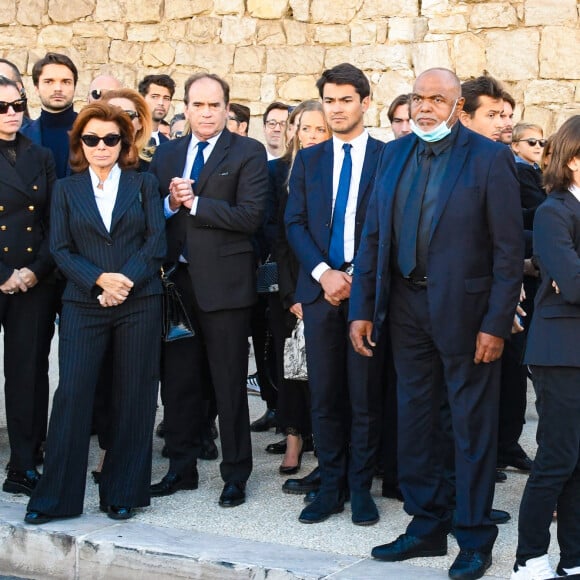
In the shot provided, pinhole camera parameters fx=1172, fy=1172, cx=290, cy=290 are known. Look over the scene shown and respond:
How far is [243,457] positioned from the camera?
582 centimetres

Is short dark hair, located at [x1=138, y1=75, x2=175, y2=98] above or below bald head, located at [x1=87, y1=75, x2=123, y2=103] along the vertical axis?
above

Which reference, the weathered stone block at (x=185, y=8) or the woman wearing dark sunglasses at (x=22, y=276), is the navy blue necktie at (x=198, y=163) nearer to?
the woman wearing dark sunglasses at (x=22, y=276)

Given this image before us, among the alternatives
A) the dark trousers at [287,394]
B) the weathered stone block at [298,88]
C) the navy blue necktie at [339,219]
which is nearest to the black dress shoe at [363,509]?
the dark trousers at [287,394]

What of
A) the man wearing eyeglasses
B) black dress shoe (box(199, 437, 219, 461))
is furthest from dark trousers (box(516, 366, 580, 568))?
the man wearing eyeglasses

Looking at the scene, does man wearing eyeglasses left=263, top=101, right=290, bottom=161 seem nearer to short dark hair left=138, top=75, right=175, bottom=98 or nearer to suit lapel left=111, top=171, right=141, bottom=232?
short dark hair left=138, top=75, right=175, bottom=98

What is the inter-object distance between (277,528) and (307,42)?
7.69 metres

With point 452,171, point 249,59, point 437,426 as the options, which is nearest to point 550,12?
point 249,59

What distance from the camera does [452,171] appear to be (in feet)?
15.5

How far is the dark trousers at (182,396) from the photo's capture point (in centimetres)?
594

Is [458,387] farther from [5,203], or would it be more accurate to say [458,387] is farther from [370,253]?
[5,203]

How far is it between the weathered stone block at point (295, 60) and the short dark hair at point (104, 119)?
21.5 feet

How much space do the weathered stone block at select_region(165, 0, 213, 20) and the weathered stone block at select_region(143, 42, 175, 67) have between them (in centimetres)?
31

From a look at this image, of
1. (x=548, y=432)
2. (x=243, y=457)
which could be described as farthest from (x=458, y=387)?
(x=243, y=457)

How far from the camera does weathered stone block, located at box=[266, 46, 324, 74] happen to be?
12.0 m
